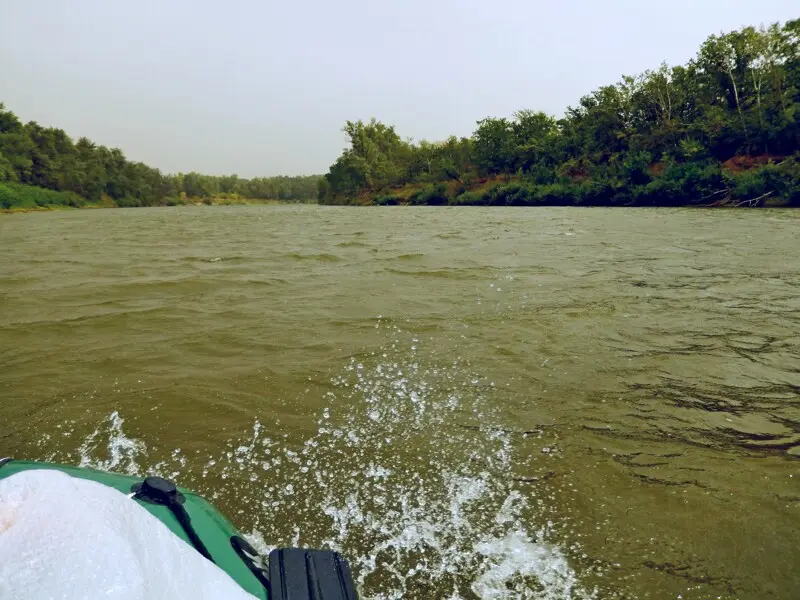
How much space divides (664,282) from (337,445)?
17.9ft

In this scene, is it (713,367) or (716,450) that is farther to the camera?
(713,367)

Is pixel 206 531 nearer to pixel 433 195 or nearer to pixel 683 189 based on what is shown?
pixel 683 189

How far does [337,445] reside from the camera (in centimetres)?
281

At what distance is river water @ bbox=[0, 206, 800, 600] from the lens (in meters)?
1.99

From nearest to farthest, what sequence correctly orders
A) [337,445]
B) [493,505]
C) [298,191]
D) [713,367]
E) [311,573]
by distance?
[311,573], [493,505], [337,445], [713,367], [298,191]

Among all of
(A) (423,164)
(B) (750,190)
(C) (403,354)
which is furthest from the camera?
(A) (423,164)

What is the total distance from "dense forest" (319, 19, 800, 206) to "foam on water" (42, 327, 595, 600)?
25.8 meters

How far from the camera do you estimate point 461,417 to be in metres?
3.11

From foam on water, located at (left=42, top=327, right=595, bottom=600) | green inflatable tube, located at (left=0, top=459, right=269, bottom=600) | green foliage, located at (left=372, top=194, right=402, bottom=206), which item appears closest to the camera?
green inflatable tube, located at (left=0, top=459, right=269, bottom=600)

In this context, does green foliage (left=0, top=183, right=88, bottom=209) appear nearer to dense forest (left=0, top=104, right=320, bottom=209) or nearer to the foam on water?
dense forest (left=0, top=104, right=320, bottom=209)

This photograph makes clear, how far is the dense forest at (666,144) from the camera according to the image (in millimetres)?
26750

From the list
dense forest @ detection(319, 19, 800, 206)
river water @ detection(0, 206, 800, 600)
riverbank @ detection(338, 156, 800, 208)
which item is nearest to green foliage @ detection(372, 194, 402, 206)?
dense forest @ detection(319, 19, 800, 206)

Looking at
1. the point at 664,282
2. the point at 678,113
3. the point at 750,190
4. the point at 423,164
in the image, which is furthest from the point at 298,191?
the point at 664,282

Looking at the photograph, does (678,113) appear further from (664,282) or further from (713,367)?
(713,367)
